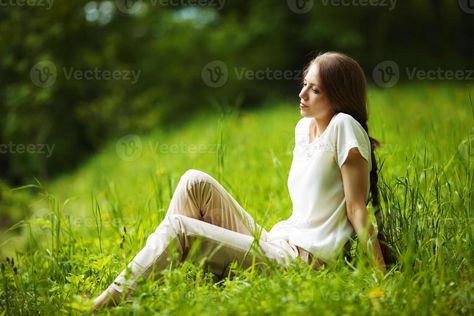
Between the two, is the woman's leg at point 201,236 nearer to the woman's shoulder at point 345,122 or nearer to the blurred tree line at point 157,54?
the woman's shoulder at point 345,122

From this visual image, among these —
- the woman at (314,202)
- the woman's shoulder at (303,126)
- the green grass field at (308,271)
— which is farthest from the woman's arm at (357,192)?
the woman's shoulder at (303,126)

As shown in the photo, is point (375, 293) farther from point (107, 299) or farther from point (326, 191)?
point (107, 299)

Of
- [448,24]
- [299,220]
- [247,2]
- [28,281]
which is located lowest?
[28,281]

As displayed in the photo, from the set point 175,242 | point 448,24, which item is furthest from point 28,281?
point 448,24

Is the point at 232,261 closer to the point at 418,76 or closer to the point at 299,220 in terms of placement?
the point at 299,220

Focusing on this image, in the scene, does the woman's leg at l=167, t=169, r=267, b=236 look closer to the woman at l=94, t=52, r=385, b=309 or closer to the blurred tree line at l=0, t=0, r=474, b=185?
the woman at l=94, t=52, r=385, b=309

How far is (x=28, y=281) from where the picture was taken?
9.59 ft

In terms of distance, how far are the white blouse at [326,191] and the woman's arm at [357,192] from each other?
0.09 ft

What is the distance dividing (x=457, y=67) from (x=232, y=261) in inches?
445

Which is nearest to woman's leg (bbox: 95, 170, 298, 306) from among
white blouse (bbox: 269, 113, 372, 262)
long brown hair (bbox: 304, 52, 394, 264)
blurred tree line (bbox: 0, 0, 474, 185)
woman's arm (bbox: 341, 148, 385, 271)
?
white blouse (bbox: 269, 113, 372, 262)

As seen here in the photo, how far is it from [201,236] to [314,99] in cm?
75

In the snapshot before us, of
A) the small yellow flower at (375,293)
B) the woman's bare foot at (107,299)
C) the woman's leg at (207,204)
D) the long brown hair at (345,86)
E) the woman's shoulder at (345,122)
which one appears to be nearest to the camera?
the small yellow flower at (375,293)

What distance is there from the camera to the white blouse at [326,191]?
8.25 ft

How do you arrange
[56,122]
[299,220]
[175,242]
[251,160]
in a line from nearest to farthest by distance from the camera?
[175,242] < [299,220] < [251,160] < [56,122]
